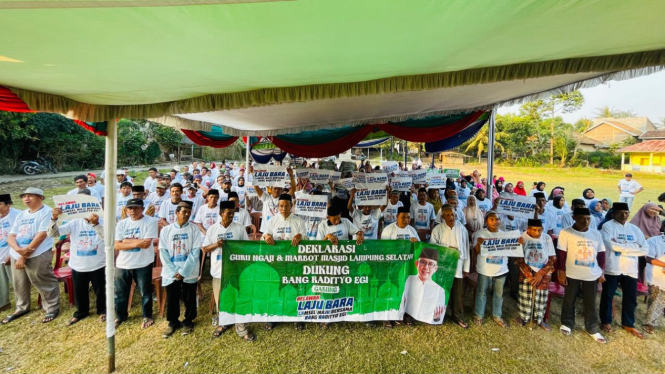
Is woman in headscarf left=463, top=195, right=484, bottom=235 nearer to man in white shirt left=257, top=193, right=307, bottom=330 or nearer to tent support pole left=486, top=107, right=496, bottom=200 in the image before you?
tent support pole left=486, top=107, right=496, bottom=200

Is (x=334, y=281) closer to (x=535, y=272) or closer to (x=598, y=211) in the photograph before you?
(x=535, y=272)

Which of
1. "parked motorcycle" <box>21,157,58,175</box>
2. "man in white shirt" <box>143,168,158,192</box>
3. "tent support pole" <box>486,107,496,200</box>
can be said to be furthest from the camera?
"parked motorcycle" <box>21,157,58,175</box>

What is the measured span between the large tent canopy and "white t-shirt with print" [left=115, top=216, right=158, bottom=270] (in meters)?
1.34

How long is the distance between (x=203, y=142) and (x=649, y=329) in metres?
8.74

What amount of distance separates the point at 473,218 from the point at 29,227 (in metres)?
6.52

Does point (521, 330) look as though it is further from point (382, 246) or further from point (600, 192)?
point (600, 192)

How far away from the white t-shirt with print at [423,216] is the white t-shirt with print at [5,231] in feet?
20.1

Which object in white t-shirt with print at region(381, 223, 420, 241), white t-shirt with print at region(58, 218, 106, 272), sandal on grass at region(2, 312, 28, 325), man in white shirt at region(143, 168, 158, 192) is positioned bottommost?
sandal on grass at region(2, 312, 28, 325)

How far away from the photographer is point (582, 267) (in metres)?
3.71

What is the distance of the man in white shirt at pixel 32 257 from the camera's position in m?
3.74

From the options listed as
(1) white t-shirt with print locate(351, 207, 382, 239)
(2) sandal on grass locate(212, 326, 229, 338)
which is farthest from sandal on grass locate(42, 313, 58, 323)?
(1) white t-shirt with print locate(351, 207, 382, 239)

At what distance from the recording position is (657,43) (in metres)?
2.25

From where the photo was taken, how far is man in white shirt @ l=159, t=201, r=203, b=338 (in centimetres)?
348

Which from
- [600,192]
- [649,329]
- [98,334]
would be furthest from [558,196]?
[600,192]
